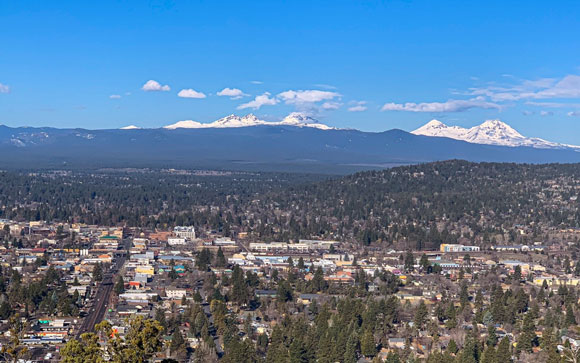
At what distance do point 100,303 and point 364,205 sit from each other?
5656 cm

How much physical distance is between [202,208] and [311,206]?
50.9 feet

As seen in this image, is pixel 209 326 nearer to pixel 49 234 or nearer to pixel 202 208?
pixel 49 234

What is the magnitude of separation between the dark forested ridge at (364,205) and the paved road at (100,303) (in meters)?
24.9

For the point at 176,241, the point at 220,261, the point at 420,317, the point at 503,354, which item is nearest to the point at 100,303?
the point at 220,261

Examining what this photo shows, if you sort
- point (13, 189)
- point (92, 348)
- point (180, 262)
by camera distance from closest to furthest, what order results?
point (92, 348)
point (180, 262)
point (13, 189)

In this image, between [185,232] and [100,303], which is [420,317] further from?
[185,232]

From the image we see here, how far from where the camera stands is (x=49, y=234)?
271 ft

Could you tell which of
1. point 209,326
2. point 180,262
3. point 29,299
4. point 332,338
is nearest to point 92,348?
point 332,338

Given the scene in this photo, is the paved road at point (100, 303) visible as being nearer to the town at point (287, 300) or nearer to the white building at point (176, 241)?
the town at point (287, 300)

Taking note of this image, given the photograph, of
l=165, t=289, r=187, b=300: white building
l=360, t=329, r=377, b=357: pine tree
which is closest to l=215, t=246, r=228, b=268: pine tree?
l=165, t=289, r=187, b=300: white building

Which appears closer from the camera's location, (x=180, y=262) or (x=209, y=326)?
(x=209, y=326)

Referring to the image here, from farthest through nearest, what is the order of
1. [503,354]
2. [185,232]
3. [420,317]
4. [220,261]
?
[185,232] < [220,261] < [420,317] < [503,354]

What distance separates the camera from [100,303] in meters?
50.3

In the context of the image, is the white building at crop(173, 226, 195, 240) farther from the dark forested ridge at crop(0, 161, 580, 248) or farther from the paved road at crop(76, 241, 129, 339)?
the paved road at crop(76, 241, 129, 339)
